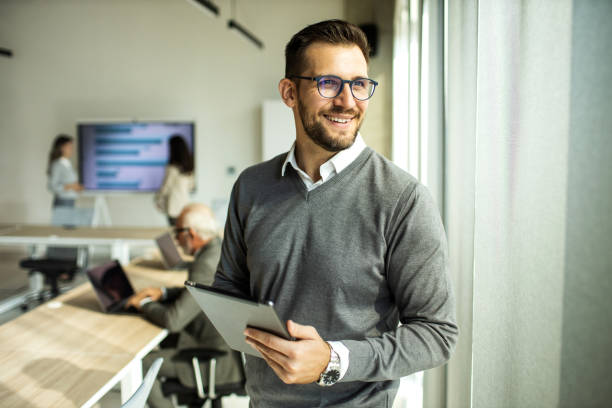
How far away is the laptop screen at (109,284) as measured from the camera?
2.11m

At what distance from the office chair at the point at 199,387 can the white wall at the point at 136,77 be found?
444 centimetres

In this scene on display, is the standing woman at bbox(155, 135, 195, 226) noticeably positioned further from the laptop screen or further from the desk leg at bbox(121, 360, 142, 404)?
the desk leg at bbox(121, 360, 142, 404)

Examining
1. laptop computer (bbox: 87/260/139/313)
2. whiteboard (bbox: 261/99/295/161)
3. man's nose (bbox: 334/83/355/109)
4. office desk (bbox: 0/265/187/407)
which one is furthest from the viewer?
whiteboard (bbox: 261/99/295/161)

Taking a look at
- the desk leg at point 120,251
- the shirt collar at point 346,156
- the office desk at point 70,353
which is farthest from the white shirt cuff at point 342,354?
the desk leg at point 120,251

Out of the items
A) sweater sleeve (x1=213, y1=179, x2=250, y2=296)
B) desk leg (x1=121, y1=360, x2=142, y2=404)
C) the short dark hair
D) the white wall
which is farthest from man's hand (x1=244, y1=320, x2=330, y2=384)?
the white wall

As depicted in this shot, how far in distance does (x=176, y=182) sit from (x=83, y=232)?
117 centimetres

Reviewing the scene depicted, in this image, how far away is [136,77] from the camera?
638cm

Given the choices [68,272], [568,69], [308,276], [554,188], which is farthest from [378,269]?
[68,272]

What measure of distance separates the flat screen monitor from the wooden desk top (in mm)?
1941

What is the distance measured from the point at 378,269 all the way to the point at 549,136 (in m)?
0.44

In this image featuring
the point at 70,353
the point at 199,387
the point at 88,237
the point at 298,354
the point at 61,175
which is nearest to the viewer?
the point at 298,354

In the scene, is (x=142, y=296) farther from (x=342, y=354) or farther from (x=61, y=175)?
(x=61, y=175)

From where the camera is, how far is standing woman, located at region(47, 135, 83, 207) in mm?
5500

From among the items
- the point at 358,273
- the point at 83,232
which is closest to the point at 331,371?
the point at 358,273
